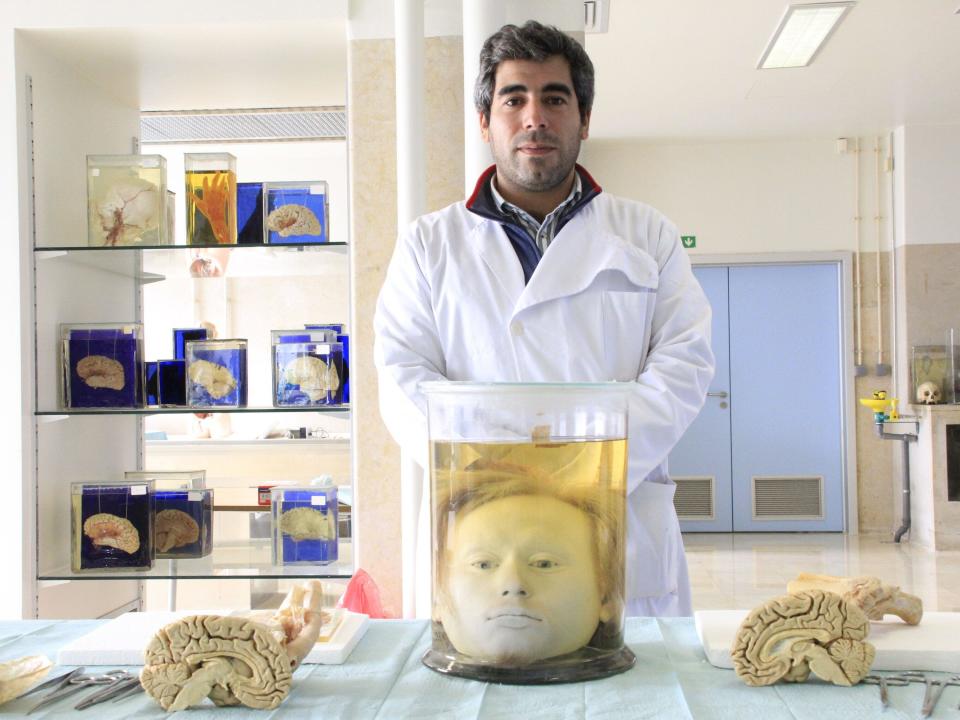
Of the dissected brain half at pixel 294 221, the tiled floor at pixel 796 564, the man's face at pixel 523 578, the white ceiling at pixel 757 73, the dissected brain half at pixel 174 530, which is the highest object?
the white ceiling at pixel 757 73

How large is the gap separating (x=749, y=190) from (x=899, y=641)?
7.60 m

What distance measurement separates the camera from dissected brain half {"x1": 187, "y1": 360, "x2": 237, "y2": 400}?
2.67 m

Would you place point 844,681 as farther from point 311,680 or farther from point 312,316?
point 312,316

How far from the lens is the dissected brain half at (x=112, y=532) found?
265cm

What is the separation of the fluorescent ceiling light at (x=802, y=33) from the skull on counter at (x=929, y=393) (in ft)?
9.86

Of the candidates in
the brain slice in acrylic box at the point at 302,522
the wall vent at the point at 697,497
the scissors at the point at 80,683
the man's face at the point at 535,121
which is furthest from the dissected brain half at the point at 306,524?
the wall vent at the point at 697,497

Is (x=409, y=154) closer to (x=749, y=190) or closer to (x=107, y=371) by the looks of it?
(x=107, y=371)

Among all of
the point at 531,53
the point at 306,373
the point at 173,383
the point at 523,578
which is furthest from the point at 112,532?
the point at 523,578

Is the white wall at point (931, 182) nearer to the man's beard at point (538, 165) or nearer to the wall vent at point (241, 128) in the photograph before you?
the wall vent at point (241, 128)

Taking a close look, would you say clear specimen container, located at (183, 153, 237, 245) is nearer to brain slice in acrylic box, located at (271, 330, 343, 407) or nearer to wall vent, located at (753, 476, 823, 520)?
brain slice in acrylic box, located at (271, 330, 343, 407)

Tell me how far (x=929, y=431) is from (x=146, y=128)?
5885mm

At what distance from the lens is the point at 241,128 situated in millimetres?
6406

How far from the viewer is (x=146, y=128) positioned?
234 inches

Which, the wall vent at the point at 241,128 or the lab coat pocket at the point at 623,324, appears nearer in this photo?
the lab coat pocket at the point at 623,324
